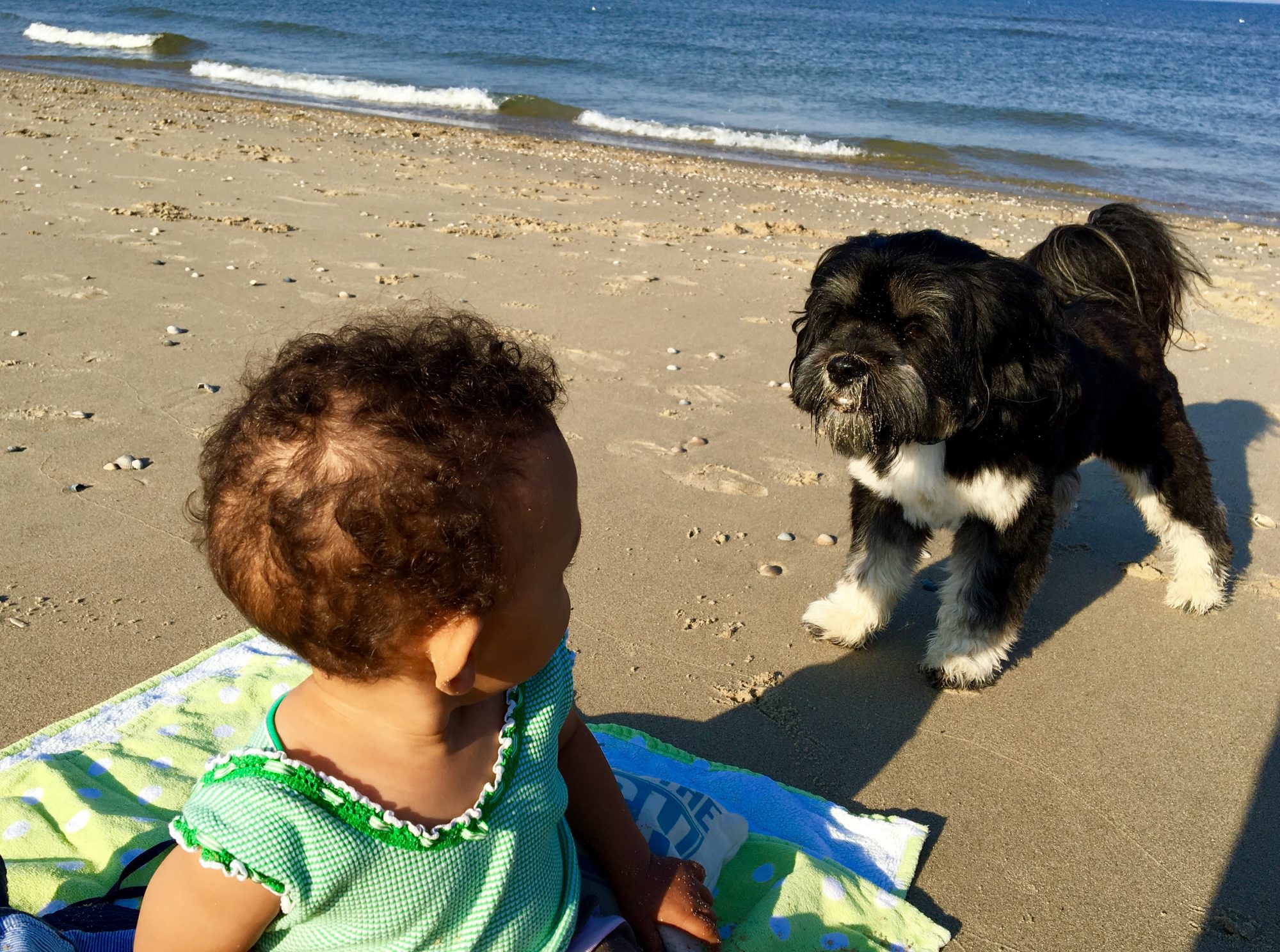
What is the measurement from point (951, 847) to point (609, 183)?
10033 mm

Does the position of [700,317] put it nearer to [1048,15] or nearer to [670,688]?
A: [670,688]

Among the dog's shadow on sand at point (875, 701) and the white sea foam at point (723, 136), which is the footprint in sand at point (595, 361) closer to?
the dog's shadow on sand at point (875, 701)

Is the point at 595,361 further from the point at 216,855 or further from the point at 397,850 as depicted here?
the point at 216,855

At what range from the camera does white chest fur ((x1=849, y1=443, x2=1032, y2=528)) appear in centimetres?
338

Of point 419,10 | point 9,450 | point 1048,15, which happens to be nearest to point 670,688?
point 9,450

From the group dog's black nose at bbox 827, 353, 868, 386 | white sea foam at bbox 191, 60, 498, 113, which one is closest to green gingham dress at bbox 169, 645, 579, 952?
dog's black nose at bbox 827, 353, 868, 386

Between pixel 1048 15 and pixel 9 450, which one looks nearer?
pixel 9 450

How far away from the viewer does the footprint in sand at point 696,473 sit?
4.88 metres

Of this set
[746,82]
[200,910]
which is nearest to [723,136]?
[746,82]

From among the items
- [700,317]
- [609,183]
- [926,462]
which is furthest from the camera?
[609,183]

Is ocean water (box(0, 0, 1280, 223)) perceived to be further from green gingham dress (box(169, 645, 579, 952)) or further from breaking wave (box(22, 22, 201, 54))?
green gingham dress (box(169, 645, 579, 952))

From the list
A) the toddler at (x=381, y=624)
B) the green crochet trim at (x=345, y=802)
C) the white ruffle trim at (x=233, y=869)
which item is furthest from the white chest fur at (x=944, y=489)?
the white ruffle trim at (x=233, y=869)

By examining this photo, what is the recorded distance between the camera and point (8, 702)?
10.2 feet

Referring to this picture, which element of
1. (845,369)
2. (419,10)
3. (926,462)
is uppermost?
(419,10)
